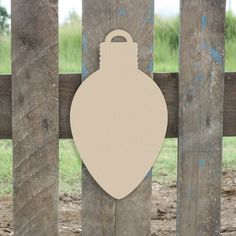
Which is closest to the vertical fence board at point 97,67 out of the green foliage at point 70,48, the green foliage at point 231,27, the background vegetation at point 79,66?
the background vegetation at point 79,66

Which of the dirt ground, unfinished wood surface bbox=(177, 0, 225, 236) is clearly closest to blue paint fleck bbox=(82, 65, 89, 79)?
unfinished wood surface bbox=(177, 0, 225, 236)

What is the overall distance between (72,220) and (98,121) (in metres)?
1.21

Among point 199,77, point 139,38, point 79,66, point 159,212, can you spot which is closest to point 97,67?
point 139,38

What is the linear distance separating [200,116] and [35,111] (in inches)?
20.1

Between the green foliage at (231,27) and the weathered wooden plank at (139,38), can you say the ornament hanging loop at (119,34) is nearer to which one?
the weathered wooden plank at (139,38)

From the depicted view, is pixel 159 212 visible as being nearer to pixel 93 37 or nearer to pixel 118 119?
pixel 118 119

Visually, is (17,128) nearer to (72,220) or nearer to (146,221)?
(146,221)

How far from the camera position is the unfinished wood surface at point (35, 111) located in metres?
1.97

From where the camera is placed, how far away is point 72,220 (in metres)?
→ 3.09

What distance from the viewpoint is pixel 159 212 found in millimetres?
3236

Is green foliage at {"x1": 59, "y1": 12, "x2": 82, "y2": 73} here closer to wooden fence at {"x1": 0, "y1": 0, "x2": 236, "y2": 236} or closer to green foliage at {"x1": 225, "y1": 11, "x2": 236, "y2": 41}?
green foliage at {"x1": 225, "y1": 11, "x2": 236, "y2": 41}

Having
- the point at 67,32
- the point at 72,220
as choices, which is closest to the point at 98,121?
the point at 72,220

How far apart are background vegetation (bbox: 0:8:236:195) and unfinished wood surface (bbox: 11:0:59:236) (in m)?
1.62

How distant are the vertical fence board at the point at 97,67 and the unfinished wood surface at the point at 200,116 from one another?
0.11 m
